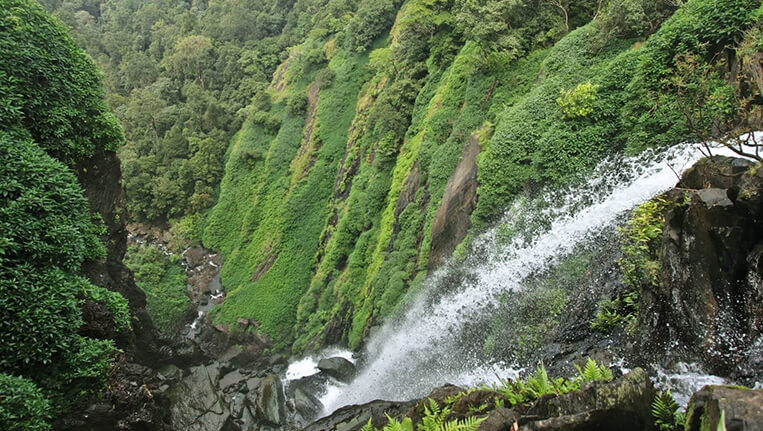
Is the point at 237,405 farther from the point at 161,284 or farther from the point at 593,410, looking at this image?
the point at 593,410

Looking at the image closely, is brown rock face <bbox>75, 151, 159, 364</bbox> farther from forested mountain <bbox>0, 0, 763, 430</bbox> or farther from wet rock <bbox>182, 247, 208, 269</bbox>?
wet rock <bbox>182, 247, 208, 269</bbox>

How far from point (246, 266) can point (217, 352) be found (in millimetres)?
6867

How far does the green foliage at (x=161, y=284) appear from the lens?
28.6 meters

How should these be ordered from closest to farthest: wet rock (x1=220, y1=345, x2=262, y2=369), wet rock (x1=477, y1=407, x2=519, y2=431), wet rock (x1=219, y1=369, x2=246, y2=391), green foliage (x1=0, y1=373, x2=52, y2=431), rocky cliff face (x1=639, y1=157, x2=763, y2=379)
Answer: wet rock (x1=477, y1=407, x2=519, y2=431) < rocky cliff face (x1=639, y1=157, x2=763, y2=379) < green foliage (x1=0, y1=373, x2=52, y2=431) < wet rock (x1=219, y1=369, x2=246, y2=391) < wet rock (x1=220, y1=345, x2=262, y2=369)

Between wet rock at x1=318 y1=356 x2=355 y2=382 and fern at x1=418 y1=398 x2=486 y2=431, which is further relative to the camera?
wet rock at x1=318 y1=356 x2=355 y2=382

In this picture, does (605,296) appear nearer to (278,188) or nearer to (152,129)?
(278,188)

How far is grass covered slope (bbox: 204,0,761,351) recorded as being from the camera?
12.7m

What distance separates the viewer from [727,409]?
13.7 ft

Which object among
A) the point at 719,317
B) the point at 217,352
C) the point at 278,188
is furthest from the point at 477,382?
the point at 278,188

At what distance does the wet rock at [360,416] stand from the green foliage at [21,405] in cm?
754

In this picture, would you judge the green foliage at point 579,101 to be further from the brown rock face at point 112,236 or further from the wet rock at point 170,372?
the wet rock at point 170,372

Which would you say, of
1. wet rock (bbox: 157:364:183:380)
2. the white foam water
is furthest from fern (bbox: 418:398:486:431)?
wet rock (bbox: 157:364:183:380)

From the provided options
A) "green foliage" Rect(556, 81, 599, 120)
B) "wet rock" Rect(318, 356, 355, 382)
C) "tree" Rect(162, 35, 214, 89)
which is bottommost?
"wet rock" Rect(318, 356, 355, 382)

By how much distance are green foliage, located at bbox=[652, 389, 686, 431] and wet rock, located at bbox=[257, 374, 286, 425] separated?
17.7 metres
